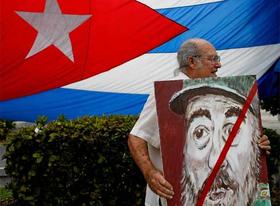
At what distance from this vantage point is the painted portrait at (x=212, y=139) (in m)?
2.33

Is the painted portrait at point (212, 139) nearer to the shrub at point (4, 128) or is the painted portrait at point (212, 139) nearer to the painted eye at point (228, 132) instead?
the painted eye at point (228, 132)

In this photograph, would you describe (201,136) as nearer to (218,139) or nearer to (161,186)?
(218,139)

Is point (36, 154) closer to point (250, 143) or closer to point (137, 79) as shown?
point (137, 79)

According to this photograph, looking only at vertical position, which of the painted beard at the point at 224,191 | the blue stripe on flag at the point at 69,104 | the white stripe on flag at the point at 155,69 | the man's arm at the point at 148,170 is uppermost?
the white stripe on flag at the point at 155,69

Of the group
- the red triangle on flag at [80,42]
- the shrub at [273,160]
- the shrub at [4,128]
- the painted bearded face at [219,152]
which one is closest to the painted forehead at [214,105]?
the painted bearded face at [219,152]

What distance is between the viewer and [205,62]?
2527 millimetres

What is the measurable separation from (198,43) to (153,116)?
1.34 ft

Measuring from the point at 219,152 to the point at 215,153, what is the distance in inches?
0.7

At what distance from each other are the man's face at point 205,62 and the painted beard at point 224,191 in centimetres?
49

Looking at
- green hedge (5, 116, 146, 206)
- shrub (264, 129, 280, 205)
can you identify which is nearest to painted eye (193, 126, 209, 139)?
green hedge (5, 116, 146, 206)

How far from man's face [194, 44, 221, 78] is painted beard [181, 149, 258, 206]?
1.60 feet

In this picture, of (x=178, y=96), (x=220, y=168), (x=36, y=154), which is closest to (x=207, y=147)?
(x=220, y=168)

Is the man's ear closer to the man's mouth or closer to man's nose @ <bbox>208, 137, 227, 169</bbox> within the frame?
man's nose @ <bbox>208, 137, 227, 169</bbox>

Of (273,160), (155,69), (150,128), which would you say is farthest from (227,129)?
(155,69)
